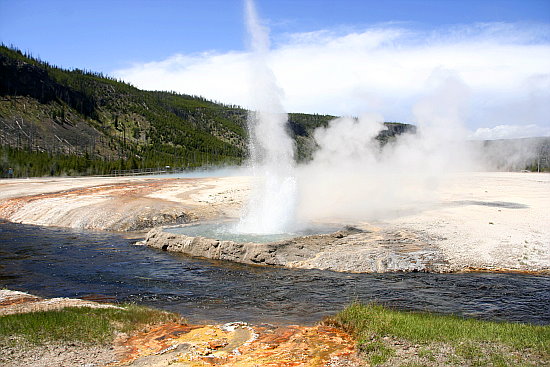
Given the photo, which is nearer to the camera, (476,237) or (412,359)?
(412,359)

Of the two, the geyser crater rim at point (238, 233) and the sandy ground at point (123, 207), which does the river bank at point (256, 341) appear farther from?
the sandy ground at point (123, 207)

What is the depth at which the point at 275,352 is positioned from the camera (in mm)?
8680

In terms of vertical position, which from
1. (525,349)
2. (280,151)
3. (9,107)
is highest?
(9,107)

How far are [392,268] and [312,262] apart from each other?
3122 mm

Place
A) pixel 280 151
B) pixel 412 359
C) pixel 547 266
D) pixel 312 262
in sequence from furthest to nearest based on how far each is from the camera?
1. pixel 280 151
2. pixel 312 262
3. pixel 547 266
4. pixel 412 359

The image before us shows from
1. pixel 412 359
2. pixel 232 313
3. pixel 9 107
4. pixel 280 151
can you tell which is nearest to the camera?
pixel 412 359

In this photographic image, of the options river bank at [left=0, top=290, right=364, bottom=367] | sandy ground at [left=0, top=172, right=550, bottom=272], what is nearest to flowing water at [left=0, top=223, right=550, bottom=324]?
river bank at [left=0, top=290, right=364, bottom=367]

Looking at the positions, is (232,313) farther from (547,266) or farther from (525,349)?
(547,266)

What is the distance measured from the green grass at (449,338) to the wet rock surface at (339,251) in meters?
6.84

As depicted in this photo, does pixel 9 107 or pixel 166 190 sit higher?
pixel 9 107

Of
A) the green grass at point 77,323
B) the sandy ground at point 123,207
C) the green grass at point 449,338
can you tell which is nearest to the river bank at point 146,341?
the green grass at point 77,323

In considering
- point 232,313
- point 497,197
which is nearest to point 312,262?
point 232,313

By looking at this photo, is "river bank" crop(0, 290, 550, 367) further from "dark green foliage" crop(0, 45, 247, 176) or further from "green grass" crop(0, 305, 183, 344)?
"dark green foliage" crop(0, 45, 247, 176)

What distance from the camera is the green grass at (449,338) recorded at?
7758mm
